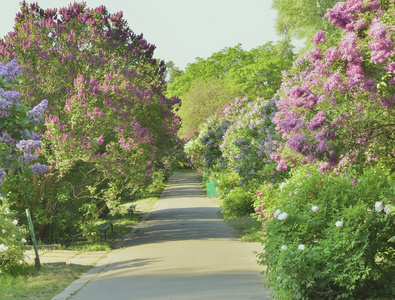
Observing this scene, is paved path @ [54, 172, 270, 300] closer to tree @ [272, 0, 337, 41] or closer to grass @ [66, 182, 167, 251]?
grass @ [66, 182, 167, 251]

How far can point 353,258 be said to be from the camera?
7.88 metres

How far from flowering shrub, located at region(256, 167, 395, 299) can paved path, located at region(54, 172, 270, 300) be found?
0.97 meters

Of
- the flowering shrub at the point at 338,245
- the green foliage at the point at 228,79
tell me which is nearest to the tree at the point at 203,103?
the green foliage at the point at 228,79

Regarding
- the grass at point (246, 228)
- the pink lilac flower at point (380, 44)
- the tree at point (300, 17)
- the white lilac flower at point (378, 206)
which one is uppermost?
the tree at point (300, 17)

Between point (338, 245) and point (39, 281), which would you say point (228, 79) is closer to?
point (39, 281)

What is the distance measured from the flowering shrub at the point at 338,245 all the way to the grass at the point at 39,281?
175 inches

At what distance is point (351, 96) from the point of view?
9828 millimetres

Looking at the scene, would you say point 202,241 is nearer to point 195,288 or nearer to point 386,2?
point 195,288

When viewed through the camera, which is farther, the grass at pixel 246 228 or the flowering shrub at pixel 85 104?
the flowering shrub at pixel 85 104

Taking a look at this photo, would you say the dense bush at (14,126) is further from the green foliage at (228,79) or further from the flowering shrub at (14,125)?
the green foliage at (228,79)

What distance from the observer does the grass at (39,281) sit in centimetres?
1114

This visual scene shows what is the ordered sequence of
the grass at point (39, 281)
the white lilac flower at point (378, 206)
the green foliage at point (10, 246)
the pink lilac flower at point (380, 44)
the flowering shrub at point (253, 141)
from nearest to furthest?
the white lilac flower at point (378, 206)
the pink lilac flower at point (380, 44)
the grass at point (39, 281)
the green foliage at point (10, 246)
the flowering shrub at point (253, 141)

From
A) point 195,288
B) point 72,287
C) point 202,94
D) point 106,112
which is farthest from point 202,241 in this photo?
point 202,94

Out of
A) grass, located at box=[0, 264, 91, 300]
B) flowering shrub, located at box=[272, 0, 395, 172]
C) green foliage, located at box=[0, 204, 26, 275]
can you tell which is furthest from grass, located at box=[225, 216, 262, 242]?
flowering shrub, located at box=[272, 0, 395, 172]
